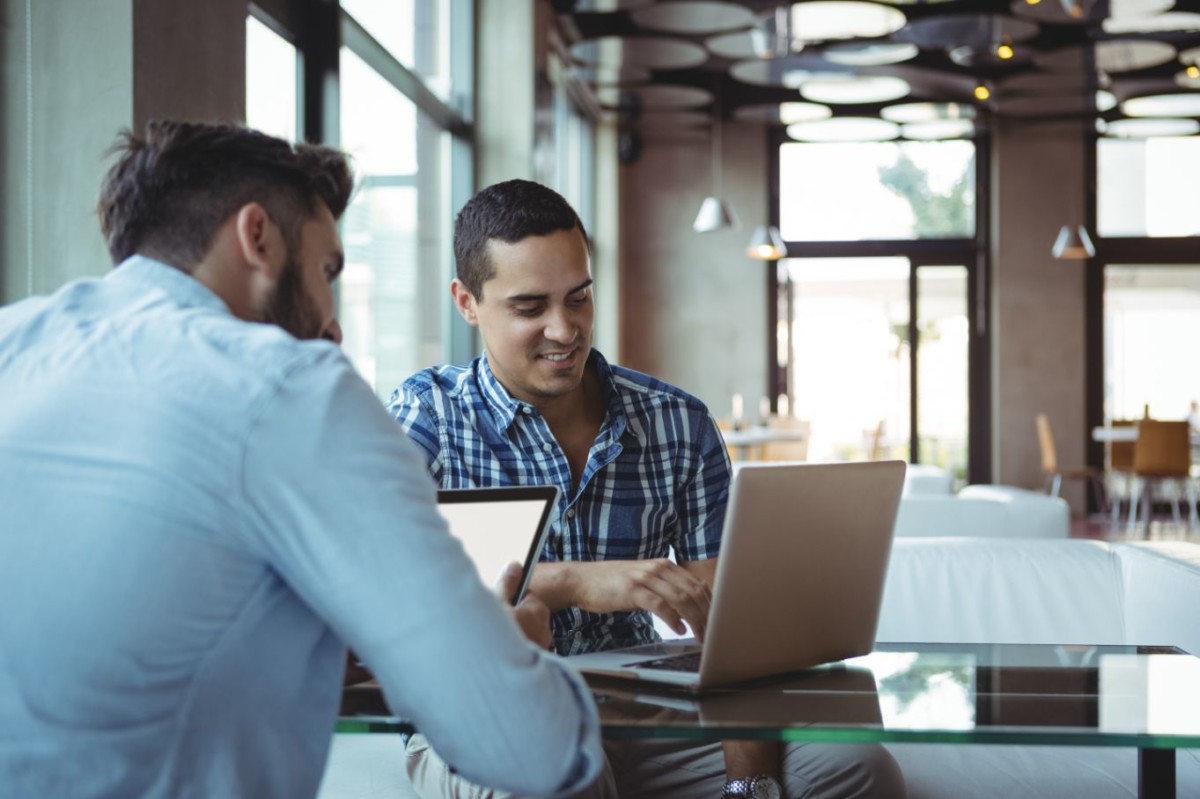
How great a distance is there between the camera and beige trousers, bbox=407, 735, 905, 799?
5.43 feet

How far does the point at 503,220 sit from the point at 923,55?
8.68 metres

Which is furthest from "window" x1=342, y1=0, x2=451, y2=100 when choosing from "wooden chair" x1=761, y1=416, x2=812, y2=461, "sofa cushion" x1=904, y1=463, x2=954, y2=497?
"wooden chair" x1=761, y1=416, x2=812, y2=461

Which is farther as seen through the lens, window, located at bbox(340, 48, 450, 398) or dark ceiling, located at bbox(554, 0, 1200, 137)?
dark ceiling, located at bbox(554, 0, 1200, 137)

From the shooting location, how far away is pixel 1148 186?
12.0 meters

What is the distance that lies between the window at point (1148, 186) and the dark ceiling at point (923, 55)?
3.30ft

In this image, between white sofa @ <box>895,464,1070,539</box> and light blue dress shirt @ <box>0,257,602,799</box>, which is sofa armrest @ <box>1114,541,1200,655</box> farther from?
light blue dress shirt @ <box>0,257,602,799</box>

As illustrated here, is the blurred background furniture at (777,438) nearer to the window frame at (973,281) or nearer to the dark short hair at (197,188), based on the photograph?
the window frame at (973,281)

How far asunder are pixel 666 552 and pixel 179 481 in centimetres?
126

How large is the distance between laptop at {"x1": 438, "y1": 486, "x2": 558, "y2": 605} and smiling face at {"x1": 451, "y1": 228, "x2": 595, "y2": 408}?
1.69ft

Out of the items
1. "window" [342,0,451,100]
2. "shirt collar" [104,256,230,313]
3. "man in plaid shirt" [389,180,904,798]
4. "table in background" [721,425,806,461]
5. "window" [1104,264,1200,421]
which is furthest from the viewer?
"window" [1104,264,1200,421]

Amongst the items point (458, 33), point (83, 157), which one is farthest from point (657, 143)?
point (83, 157)

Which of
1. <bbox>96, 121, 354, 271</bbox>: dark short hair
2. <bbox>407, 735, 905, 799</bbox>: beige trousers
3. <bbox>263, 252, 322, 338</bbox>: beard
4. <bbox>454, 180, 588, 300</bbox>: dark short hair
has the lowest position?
<bbox>407, 735, 905, 799</bbox>: beige trousers

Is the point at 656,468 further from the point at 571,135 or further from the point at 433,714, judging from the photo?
the point at 571,135

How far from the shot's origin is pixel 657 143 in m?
12.4
